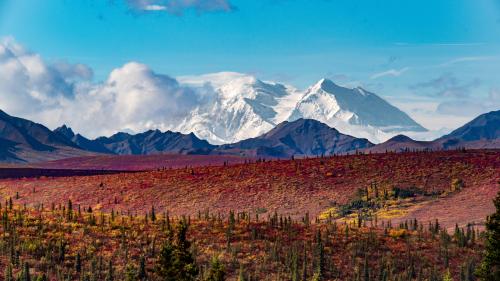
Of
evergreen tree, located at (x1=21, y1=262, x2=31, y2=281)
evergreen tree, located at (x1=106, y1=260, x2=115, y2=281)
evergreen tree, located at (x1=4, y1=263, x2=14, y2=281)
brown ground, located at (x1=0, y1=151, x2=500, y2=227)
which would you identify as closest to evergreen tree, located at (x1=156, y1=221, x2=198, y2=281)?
evergreen tree, located at (x1=4, y1=263, x2=14, y2=281)

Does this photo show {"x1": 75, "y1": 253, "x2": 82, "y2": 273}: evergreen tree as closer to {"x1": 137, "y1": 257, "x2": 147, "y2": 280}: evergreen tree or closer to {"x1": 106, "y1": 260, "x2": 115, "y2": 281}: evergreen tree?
{"x1": 106, "y1": 260, "x2": 115, "y2": 281}: evergreen tree

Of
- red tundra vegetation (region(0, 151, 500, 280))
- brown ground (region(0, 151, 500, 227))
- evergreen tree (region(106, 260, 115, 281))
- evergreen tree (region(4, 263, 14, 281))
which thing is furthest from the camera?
brown ground (region(0, 151, 500, 227))

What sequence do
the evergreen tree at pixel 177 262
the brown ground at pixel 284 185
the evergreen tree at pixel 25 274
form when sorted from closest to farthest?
the evergreen tree at pixel 177 262 < the evergreen tree at pixel 25 274 < the brown ground at pixel 284 185

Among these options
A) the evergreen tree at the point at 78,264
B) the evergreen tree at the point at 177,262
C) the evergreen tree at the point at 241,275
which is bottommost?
the evergreen tree at the point at 241,275

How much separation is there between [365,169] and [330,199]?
16.1 metres

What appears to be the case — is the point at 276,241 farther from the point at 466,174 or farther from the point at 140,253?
the point at 466,174

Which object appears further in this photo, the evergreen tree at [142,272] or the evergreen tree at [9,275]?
the evergreen tree at [142,272]

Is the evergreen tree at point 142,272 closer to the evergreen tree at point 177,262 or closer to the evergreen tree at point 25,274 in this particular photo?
the evergreen tree at point 25,274

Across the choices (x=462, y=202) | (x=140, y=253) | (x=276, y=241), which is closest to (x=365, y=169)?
(x=462, y=202)

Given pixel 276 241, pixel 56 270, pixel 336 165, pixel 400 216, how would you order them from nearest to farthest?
1. pixel 56 270
2. pixel 276 241
3. pixel 400 216
4. pixel 336 165

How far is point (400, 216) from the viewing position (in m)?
99.0

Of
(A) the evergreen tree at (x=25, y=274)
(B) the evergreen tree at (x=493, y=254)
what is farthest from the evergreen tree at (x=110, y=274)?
(B) the evergreen tree at (x=493, y=254)

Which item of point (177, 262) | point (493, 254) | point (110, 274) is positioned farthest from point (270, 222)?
point (177, 262)

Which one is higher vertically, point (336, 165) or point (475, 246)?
point (336, 165)
